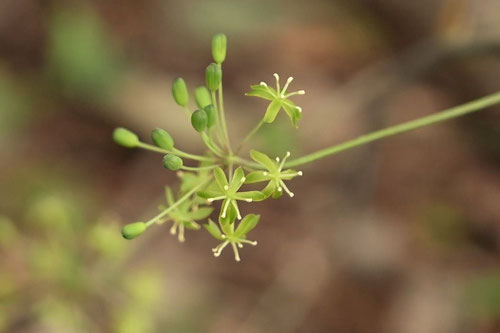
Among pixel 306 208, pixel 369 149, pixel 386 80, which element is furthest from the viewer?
pixel 306 208

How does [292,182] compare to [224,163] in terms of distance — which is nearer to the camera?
[224,163]

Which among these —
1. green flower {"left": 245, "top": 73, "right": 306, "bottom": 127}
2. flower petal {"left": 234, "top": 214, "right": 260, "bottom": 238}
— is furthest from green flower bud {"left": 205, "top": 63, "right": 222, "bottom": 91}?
flower petal {"left": 234, "top": 214, "right": 260, "bottom": 238}

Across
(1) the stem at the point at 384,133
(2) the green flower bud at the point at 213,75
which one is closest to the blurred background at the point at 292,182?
(1) the stem at the point at 384,133

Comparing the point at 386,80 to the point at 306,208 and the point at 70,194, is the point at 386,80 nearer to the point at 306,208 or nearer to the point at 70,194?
the point at 306,208

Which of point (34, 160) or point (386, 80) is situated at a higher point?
point (386, 80)

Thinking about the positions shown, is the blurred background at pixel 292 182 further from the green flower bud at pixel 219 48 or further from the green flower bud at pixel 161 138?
the green flower bud at pixel 161 138

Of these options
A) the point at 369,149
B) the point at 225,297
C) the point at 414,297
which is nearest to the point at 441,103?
the point at 369,149

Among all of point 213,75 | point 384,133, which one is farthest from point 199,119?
point 384,133

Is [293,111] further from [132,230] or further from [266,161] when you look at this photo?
[132,230]
